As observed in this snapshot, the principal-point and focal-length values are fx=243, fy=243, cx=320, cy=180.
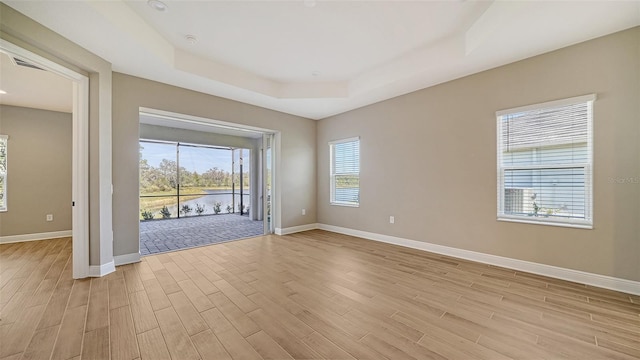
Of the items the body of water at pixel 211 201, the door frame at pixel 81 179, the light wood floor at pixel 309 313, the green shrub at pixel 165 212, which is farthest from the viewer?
the body of water at pixel 211 201

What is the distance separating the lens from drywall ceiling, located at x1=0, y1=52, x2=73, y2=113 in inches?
131

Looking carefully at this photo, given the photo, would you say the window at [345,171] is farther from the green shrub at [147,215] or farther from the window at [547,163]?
the green shrub at [147,215]

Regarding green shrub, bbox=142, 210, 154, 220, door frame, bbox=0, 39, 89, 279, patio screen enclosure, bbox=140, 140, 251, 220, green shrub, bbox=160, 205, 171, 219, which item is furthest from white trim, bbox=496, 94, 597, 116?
green shrub, bbox=142, 210, 154, 220

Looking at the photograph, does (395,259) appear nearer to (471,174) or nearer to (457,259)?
(457,259)

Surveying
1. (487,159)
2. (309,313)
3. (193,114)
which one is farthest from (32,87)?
(487,159)

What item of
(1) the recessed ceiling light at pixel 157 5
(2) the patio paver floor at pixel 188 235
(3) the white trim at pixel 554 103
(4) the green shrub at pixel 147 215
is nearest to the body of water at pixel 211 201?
(4) the green shrub at pixel 147 215

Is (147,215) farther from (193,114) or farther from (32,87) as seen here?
(193,114)

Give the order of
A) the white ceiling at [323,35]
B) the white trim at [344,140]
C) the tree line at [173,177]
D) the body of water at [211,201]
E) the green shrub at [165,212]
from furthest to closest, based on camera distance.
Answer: the body of water at [211,201], the green shrub at [165,212], the tree line at [173,177], the white trim at [344,140], the white ceiling at [323,35]

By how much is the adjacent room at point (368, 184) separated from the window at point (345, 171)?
419 millimetres

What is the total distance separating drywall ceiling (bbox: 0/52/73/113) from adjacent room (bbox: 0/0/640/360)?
9 cm

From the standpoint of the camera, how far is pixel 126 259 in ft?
11.4

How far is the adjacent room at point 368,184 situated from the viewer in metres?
1.97

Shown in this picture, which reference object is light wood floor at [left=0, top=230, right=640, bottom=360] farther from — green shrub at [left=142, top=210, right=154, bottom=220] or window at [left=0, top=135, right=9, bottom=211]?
green shrub at [left=142, top=210, right=154, bottom=220]

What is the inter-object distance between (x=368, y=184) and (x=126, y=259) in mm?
4187
